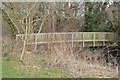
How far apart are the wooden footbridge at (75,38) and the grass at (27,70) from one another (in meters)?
1.05

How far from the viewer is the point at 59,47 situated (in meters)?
7.36

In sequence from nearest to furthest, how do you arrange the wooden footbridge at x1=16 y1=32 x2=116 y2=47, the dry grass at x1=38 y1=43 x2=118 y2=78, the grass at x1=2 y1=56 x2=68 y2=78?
the grass at x1=2 y1=56 x2=68 y2=78
the dry grass at x1=38 y1=43 x2=118 y2=78
the wooden footbridge at x1=16 y1=32 x2=116 y2=47

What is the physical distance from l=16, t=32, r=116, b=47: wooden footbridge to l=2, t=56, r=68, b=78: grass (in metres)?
1.05

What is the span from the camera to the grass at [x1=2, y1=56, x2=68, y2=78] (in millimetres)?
5232

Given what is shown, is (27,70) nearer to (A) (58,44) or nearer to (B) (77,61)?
(B) (77,61)

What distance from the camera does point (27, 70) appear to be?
580cm

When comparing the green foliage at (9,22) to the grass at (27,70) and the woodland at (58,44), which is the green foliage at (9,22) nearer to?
the woodland at (58,44)

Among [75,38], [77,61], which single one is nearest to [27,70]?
[77,61]

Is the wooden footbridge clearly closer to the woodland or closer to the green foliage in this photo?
the woodland

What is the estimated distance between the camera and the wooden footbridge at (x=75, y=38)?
785 cm

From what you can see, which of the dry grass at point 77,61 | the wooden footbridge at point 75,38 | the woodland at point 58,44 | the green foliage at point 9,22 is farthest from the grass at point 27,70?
the green foliage at point 9,22

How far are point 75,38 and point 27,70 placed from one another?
3.05 m

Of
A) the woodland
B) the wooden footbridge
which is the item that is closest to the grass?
the woodland

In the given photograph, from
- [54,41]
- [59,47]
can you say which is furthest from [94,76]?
[54,41]
